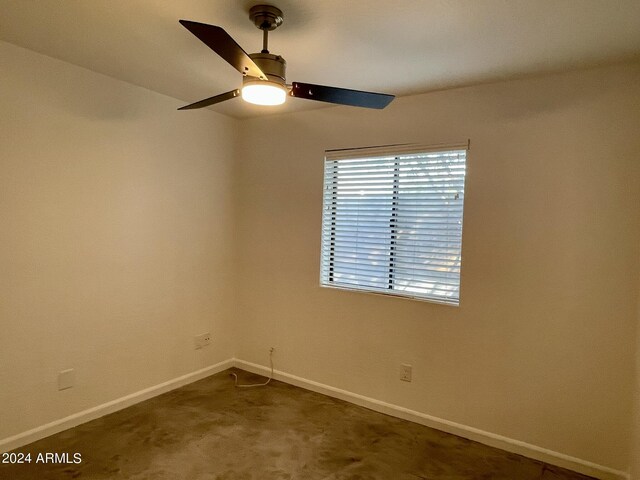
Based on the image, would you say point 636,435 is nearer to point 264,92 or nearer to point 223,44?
point 264,92

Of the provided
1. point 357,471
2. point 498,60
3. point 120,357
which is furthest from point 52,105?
point 357,471

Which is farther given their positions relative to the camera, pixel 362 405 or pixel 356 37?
pixel 362 405

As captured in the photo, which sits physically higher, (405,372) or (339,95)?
(339,95)

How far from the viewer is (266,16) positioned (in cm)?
176

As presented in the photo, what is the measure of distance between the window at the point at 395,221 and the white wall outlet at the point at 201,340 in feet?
3.90

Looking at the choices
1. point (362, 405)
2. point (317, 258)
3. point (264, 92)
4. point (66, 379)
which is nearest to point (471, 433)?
point (362, 405)

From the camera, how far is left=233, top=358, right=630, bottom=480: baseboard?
2289 millimetres

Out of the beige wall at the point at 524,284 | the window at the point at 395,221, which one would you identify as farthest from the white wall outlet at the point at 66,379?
the window at the point at 395,221

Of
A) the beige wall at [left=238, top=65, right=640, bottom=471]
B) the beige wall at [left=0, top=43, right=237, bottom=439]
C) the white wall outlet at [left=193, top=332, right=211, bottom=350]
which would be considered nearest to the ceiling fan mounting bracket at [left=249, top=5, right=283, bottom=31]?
the beige wall at [left=238, top=65, right=640, bottom=471]

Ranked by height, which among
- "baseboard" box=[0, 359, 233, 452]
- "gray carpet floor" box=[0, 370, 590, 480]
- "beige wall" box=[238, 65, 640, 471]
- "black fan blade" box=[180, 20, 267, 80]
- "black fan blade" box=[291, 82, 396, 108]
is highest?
"black fan blade" box=[180, 20, 267, 80]

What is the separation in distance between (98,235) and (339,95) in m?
1.95

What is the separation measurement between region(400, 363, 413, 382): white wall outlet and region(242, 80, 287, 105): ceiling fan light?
207cm

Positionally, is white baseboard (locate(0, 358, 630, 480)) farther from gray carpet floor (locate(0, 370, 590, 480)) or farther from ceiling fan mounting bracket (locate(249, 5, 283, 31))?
ceiling fan mounting bracket (locate(249, 5, 283, 31))

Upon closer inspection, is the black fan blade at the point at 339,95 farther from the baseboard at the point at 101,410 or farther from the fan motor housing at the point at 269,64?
the baseboard at the point at 101,410
